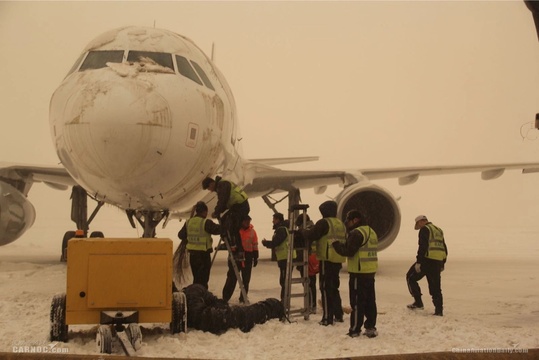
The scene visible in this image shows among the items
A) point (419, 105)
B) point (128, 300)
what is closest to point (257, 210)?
point (419, 105)

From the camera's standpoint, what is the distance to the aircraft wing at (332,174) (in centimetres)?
A: 1137

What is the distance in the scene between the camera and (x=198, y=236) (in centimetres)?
723

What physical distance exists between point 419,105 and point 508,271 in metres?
3.24

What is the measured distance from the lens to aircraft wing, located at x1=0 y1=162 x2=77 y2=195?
1090cm

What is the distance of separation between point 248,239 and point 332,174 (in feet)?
13.1

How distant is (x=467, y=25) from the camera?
969cm

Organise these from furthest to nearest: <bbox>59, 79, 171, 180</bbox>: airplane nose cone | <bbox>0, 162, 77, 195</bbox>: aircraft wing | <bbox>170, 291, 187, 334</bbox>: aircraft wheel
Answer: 1. <bbox>0, 162, 77, 195</bbox>: aircraft wing
2. <bbox>59, 79, 171, 180</bbox>: airplane nose cone
3. <bbox>170, 291, 187, 334</bbox>: aircraft wheel

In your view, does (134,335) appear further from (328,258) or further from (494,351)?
(494,351)

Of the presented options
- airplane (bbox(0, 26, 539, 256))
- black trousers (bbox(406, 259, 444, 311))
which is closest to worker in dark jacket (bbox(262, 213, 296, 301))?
airplane (bbox(0, 26, 539, 256))

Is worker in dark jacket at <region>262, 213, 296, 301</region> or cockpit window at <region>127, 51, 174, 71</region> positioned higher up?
cockpit window at <region>127, 51, 174, 71</region>

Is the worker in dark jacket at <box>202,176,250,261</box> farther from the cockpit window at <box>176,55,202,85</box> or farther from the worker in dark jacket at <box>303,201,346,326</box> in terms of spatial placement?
the cockpit window at <box>176,55,202,85</box>

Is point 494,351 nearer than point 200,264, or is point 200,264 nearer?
point 494,351

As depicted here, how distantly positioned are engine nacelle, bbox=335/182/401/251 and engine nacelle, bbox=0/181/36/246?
4.46 m

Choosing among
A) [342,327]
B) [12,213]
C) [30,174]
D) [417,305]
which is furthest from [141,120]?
[30,174]
